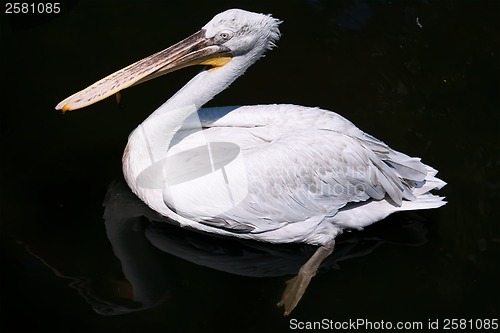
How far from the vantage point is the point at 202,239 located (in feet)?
17.0

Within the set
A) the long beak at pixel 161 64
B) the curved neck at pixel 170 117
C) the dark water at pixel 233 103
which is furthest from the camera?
the curved neck at pixel 170 117

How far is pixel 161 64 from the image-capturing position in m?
5.00

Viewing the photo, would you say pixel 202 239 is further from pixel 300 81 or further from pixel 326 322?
pixel 300 81

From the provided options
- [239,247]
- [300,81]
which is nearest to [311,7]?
[300,81]

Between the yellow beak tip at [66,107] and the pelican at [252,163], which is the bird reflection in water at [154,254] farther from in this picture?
the yellow beak tip at [66,107]

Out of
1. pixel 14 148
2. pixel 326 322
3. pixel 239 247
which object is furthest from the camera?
pixel 14 148

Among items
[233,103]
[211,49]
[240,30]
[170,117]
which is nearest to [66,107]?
[170,117]

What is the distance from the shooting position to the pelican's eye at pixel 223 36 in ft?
16.2

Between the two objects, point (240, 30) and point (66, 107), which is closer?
point (240, 30)

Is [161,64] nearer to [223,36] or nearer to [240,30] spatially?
[223,36]

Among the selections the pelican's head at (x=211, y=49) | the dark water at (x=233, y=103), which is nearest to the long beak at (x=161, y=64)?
the pelican's head at (x=211, y=49)

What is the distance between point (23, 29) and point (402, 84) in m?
2.88

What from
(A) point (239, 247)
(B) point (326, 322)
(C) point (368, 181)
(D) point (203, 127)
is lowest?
(B) point (326, 322)

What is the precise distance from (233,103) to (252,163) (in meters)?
1.14
